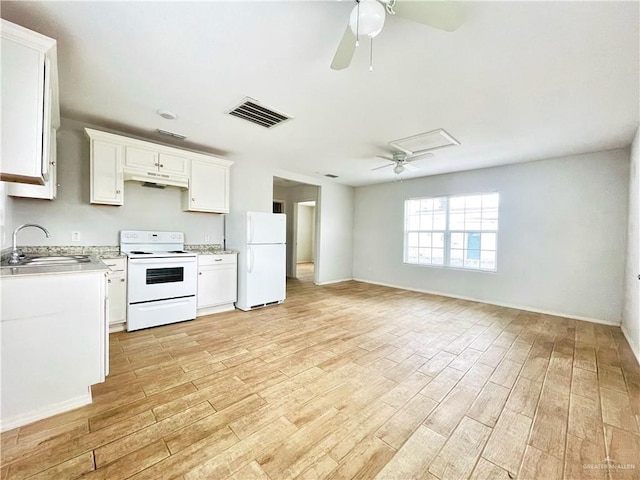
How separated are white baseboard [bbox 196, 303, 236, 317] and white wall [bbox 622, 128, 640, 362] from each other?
4.92 m

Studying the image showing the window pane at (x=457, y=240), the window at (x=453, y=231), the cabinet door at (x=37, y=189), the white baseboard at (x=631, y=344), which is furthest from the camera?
the window pane at (x=457, y=240)

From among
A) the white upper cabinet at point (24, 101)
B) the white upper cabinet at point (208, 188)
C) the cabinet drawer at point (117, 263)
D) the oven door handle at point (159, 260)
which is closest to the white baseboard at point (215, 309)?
the oven door handle at point (159, 260)

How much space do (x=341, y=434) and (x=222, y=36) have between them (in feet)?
8.79

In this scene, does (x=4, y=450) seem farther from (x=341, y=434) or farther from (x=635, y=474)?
(x=635, y=474)

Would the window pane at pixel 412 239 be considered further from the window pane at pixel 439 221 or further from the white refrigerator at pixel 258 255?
the white refrigerator at pixel 258 255

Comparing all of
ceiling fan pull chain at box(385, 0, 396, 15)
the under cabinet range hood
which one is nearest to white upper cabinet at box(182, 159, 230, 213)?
the under cabinet range hood

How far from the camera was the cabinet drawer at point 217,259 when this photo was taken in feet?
12.3

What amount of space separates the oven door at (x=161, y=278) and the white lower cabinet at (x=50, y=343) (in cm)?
141

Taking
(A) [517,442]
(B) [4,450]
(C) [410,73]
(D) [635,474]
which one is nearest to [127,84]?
(C) [410,73]

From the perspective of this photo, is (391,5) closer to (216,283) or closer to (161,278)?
(161,278)

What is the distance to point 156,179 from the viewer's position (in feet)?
11.3

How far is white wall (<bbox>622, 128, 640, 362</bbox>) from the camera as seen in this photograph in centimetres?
287

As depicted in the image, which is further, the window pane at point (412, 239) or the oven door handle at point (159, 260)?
the window pane at point (412, 239)

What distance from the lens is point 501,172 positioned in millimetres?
4633
